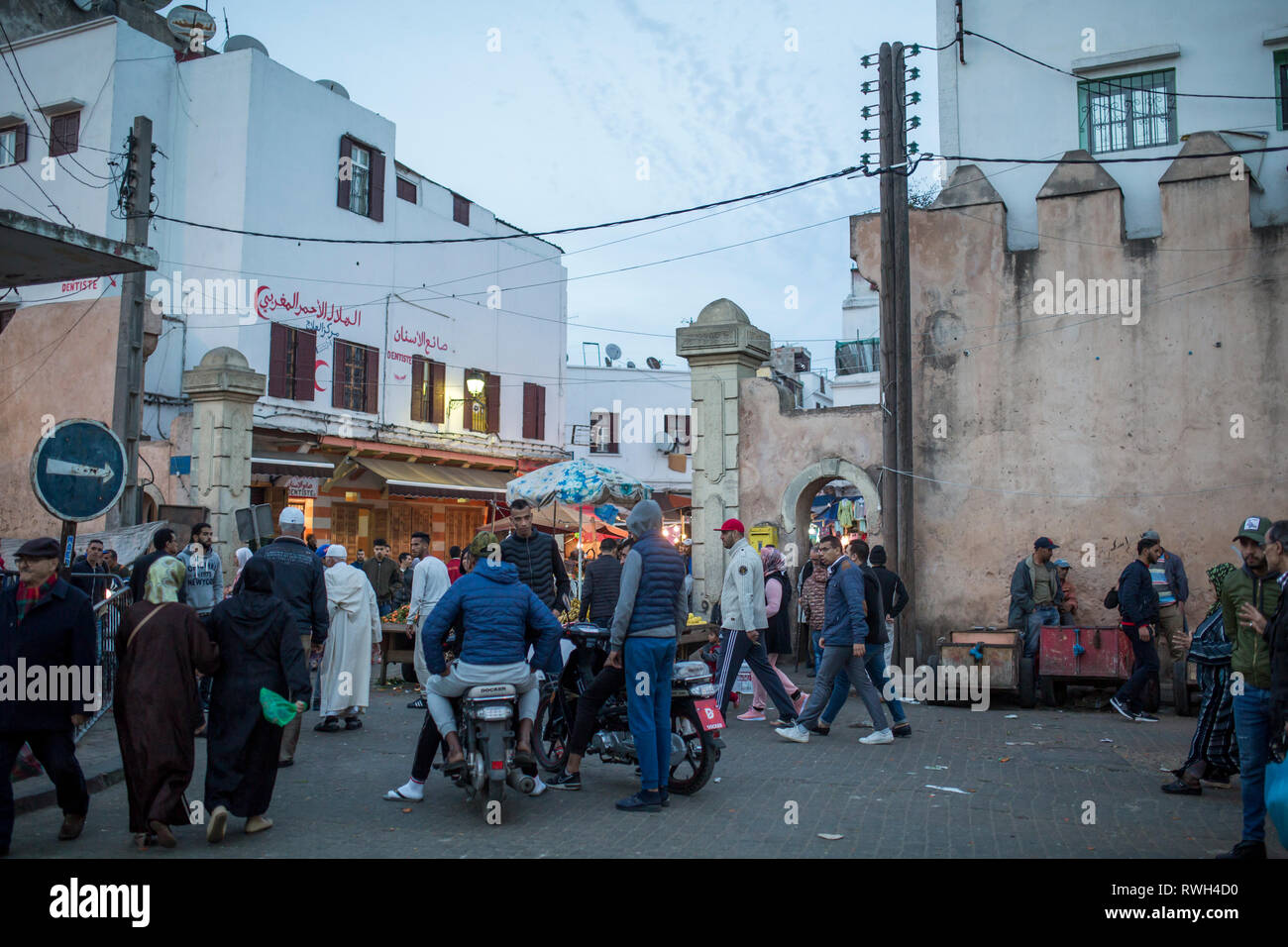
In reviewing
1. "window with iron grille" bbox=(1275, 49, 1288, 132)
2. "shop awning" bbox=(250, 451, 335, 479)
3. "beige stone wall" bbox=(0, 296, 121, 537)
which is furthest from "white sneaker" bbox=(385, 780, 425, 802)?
"shop awning" bbox=(250, 451, 335, 479)

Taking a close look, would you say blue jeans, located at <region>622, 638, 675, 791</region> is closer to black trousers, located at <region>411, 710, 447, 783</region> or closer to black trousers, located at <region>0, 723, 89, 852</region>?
black trousers, located at <region>411, 710, 447, 783</region>

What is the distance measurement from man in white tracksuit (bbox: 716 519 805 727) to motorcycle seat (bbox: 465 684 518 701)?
138 inches

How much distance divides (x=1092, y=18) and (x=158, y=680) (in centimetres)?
1583

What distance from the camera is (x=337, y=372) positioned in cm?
2502

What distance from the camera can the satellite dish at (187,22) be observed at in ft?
80.8

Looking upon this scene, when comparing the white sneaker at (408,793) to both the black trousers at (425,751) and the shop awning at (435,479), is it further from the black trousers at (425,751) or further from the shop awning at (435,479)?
the shop awning at (435,479)

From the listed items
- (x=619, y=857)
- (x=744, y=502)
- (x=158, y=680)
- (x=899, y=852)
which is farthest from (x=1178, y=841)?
(x=744, y=502)

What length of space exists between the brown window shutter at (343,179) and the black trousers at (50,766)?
21.4m

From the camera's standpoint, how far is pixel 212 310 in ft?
74.6

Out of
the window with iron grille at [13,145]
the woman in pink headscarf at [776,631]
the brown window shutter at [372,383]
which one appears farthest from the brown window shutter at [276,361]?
the woman in pink headscarf at [776,631]

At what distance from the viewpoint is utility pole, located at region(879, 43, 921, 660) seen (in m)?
13.3

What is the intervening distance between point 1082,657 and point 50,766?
9874 millimetres

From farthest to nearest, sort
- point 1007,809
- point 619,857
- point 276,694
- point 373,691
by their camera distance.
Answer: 1. point 373,691
2. point 1007,809
3. point 276,694
4. point 619,857
